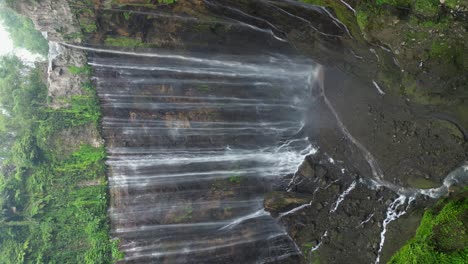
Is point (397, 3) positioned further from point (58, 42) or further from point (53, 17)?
point (58, 42)

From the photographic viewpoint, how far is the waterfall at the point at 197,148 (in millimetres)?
10039

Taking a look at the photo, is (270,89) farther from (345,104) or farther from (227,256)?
(227,256)

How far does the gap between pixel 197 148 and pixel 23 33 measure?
9.97 metres

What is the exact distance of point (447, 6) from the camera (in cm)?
524

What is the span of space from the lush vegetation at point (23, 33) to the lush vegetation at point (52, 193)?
13.5ft

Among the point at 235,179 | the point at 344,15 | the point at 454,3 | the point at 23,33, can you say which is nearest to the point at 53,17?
the point at 235,179

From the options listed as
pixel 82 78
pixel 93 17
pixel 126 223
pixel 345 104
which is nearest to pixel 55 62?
pixel 82 78

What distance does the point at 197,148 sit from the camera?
34.5ft

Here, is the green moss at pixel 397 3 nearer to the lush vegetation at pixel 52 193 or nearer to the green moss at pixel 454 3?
the green moss at pixel 454 3

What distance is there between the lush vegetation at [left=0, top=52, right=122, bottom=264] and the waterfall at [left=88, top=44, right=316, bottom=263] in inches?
22.0

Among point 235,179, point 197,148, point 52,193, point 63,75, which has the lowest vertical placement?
point 52,193

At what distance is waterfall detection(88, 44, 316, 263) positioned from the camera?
32.9ft

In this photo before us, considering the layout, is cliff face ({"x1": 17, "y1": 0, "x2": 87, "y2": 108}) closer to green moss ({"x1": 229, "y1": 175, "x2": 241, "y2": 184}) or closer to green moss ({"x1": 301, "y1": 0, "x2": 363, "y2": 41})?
green moss ({"x1": 229, "y1": 175, "x2": 241, "y2": 184})

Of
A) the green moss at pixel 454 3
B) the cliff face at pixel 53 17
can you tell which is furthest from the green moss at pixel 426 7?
the cliff face at pixel 53 17
